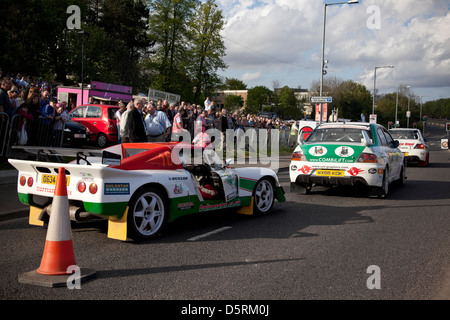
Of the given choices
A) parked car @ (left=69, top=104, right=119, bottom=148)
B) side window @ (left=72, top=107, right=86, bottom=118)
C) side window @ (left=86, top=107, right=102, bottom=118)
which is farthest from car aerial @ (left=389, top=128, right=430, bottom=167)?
side window @ (left=72, top=107, right=86, bottom=118)

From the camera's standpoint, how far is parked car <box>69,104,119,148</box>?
688 inches

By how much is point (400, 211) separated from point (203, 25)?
42.5 metres

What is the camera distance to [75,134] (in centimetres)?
1634

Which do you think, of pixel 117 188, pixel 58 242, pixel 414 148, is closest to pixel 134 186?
pixel 117 188

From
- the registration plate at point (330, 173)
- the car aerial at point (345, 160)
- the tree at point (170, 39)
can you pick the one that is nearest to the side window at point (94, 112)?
the car aerial at point (345, 160)

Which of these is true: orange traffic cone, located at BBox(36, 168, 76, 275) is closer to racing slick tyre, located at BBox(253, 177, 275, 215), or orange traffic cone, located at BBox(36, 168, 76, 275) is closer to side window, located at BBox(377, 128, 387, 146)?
racing slick tyre, located at BBox(253, 177, 275, 215)

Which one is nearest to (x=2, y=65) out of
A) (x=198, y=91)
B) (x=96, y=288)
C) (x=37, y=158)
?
(x=198, y=91)

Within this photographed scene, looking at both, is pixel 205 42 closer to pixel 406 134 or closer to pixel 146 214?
pixel 406 134

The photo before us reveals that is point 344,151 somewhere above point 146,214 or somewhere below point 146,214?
above

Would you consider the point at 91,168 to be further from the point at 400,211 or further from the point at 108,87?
the point at 108,87

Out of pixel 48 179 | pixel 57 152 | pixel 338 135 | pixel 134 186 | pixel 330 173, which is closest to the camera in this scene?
pixel 134 186

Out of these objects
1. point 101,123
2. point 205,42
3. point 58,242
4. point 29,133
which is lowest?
point 58,242

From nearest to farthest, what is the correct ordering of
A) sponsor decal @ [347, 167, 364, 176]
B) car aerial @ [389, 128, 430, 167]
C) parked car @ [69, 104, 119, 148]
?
1. sponsor decal @ [347, 167, 364, 176]
2. parked car @ [69, 104, 119, 148]
3. car aerial @ [389, 128, 430, 167]

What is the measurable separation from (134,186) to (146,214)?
1.57ft
